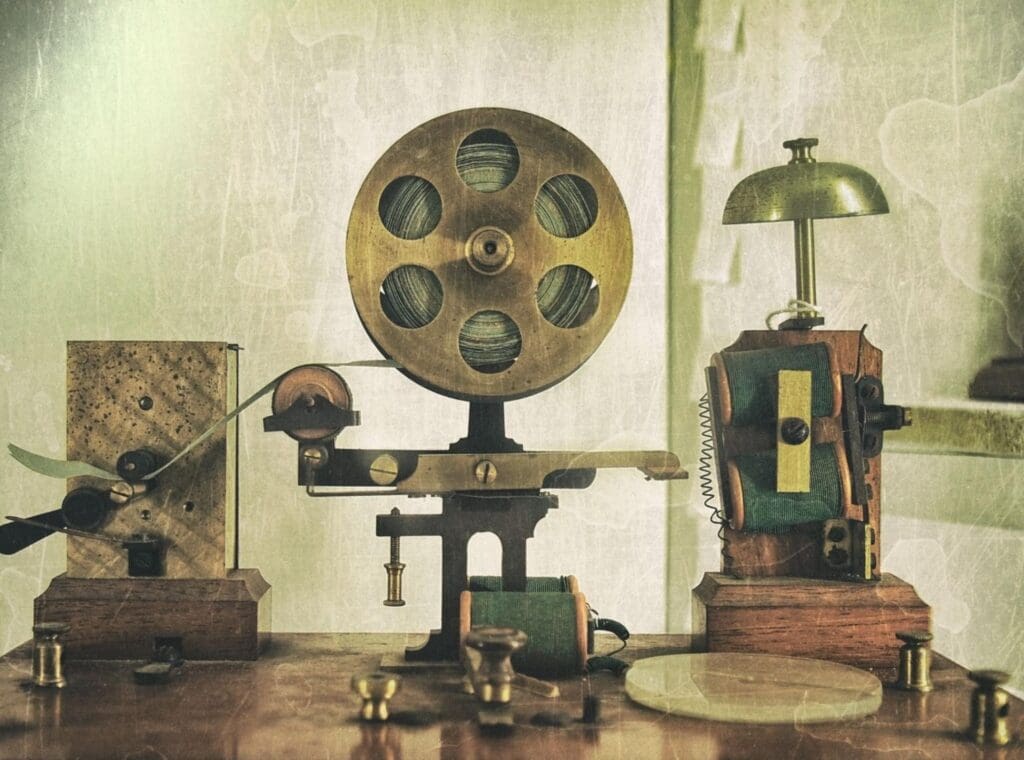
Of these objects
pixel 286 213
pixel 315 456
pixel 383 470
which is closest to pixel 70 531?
pixel 315 456

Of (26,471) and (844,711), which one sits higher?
(26,471)

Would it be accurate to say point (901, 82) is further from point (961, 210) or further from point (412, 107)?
point (412, 107)

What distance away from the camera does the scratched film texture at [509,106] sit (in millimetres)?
2537

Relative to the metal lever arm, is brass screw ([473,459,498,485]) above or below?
above

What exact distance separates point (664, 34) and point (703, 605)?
Result: 4.66 feet

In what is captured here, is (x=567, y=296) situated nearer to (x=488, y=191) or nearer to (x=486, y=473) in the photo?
(x=488, y=191)

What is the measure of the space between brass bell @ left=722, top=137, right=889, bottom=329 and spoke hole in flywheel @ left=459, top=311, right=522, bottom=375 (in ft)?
1.61

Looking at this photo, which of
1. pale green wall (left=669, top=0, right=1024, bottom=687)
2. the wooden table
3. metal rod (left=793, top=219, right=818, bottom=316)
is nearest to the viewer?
the wooden table

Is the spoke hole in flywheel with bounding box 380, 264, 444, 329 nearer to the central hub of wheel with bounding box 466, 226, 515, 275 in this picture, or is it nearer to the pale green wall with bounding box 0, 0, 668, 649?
the central hub of wheel with bounding box 466, 226, 515, 275

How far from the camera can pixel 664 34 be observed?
2.70 metres

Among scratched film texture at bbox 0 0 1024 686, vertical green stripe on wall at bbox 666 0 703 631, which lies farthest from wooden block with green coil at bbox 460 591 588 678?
vertical green stripe on wall at bbox 666 0 703 631

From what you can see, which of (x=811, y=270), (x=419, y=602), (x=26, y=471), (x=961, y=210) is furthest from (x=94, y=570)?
(x=961, y=210)

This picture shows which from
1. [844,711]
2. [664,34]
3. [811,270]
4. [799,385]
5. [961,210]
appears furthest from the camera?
[664,34]

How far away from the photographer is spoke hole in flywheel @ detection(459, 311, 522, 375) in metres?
1.92
